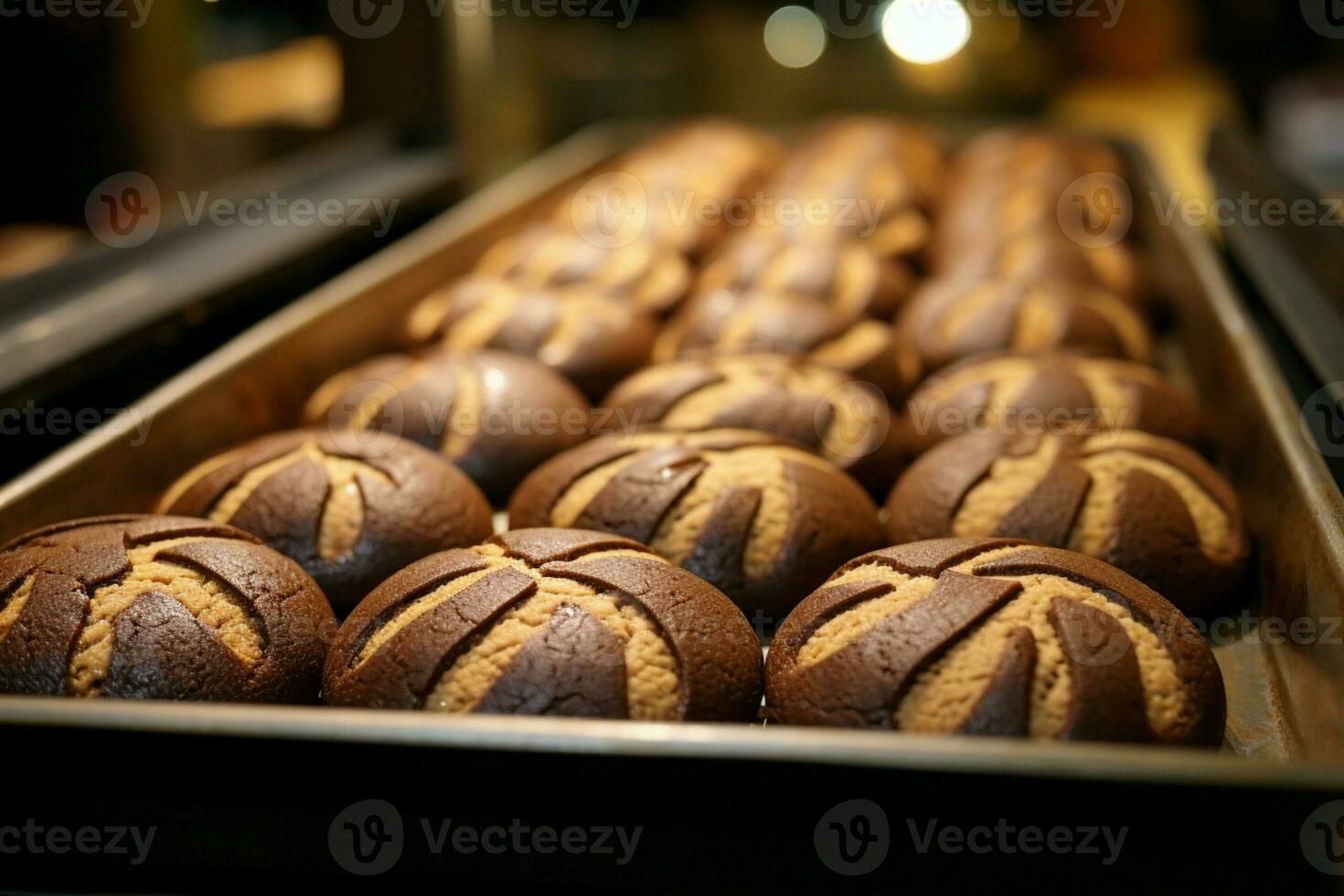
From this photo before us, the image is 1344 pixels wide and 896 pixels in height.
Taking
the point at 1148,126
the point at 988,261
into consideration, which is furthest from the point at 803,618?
the point at 1148,126

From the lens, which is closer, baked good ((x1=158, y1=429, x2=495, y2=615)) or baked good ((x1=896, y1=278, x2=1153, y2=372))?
baked good ((x1=158, y1=429, x2=495, y2=615))

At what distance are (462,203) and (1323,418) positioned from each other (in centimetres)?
316

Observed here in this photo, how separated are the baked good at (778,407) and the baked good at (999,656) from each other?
0.78 metres

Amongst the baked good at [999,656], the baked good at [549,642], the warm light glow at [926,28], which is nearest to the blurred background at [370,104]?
the warm light glow at [926,28]

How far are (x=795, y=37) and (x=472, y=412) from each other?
4.47 m

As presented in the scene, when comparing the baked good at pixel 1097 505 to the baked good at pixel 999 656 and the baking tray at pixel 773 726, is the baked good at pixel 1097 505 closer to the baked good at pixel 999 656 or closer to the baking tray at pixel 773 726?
the baking tray at pixel 773 726

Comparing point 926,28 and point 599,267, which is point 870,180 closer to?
point 599,267

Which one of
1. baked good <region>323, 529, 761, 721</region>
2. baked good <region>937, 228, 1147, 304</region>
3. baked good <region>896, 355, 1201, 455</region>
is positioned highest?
baked good <region>937, 228, 1147, 304</region>

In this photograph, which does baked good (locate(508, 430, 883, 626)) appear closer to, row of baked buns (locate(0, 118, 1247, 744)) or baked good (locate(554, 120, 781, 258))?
row of baked buns (locate(0, 118, 1247, 744))

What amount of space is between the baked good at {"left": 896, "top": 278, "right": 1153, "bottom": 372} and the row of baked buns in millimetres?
11

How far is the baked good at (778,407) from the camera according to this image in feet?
8.24

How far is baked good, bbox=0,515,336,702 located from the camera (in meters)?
1.65

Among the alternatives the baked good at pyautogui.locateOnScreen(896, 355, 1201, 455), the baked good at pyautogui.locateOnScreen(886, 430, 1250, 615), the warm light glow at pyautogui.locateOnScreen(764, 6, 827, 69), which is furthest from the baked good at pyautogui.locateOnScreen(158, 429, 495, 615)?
the warm light glow at pyautogui.locateOnScreen(764, 6, 827, 69)

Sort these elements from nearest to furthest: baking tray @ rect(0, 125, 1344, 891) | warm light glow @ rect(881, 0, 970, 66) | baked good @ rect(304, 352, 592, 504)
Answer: baking tray @ rect(0, 125, 1344, 891), baked good @ rect(304, 352, 592, 504), warm light glow @ rect(881, 0, 970, 66)
